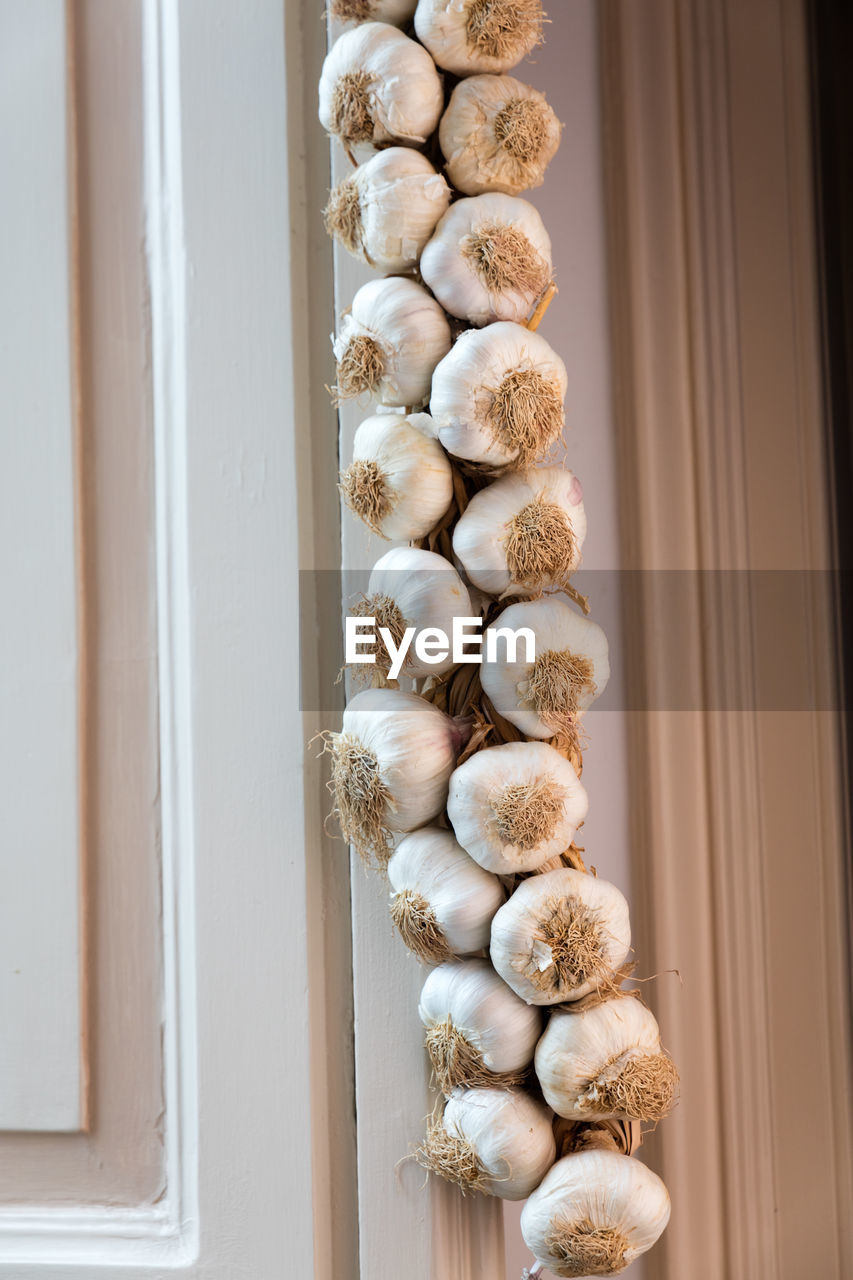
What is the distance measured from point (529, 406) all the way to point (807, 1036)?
49 cm

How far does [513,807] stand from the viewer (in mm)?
506

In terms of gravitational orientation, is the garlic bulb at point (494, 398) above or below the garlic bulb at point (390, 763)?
above

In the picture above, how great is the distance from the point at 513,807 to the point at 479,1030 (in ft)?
0.39

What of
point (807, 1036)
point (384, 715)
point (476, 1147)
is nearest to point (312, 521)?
point (384, 715)

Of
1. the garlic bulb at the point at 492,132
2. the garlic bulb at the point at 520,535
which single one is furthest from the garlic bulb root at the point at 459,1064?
the garlic bulb at the point at 492,132

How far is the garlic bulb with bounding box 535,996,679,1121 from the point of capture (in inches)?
19.6

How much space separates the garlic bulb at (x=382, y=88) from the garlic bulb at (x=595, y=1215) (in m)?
0.57

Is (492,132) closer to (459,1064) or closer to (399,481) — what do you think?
(399,481)

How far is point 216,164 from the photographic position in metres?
0.65

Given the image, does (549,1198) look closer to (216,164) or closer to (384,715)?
(384,715)

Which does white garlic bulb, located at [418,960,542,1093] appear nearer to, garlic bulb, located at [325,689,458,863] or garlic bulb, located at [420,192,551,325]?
garlic bulb, located at [325,689,458,863]

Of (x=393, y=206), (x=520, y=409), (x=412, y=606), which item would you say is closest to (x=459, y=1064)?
(x=412, y=606)

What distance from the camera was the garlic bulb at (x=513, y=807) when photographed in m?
0.51

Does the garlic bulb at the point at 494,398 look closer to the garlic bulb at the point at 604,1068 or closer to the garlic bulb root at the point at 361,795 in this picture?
the garlic bulb root at the point at 361,795
